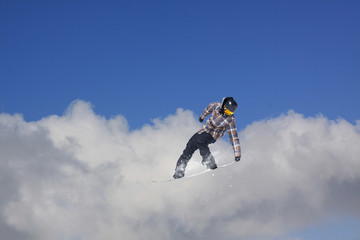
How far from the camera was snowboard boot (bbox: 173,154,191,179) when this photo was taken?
537 inches

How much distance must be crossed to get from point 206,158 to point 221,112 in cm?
196

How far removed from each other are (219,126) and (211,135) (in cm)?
61

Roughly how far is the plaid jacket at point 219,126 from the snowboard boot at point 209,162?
0.75 m

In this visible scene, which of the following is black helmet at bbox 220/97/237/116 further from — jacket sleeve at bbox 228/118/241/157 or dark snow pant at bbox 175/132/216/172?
dark snow pant at bbox 175/132/216/172

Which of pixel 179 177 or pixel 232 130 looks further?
pixel 179 177

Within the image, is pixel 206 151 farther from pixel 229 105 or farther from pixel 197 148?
pixel 229 105

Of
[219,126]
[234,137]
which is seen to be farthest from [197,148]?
[234,137]

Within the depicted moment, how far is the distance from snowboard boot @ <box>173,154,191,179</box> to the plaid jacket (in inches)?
50.9

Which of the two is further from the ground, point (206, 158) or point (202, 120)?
point (202, 120)

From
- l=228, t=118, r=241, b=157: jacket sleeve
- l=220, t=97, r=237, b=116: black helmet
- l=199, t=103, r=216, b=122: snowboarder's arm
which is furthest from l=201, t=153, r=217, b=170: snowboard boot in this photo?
l=220, t=97, r=237, b=116: black helmet

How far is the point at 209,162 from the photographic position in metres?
13.1

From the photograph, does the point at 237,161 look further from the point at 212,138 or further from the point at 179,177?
the point at 179,177

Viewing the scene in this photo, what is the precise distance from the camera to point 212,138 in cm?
1321

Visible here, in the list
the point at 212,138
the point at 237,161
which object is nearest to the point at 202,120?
the point at 212,138
